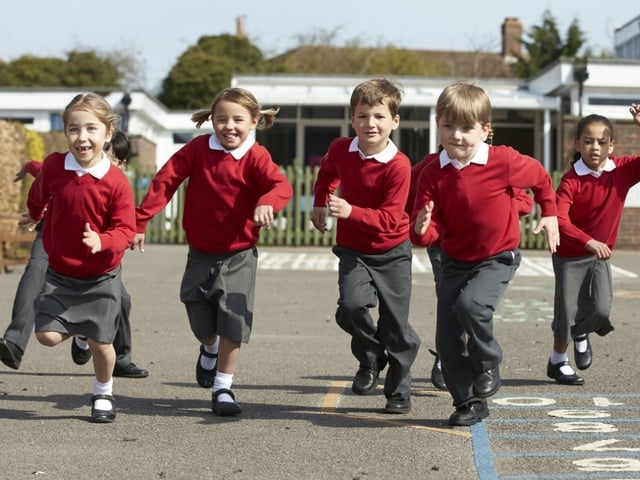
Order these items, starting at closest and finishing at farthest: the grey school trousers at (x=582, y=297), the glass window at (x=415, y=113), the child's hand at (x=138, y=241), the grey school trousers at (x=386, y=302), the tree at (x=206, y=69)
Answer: the child's hand at (x=138, y=241)
the grey school trousers at (x=386, y=302)
the grey school trousers at (x=582, y=297)
the glass window at (x=415, y=113)
the tree at (x=206, y=69)

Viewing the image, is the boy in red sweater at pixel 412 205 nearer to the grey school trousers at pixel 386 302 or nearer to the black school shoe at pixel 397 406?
the grey school trousers at pixel 386 302

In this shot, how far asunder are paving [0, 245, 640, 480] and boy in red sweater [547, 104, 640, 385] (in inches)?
12.4

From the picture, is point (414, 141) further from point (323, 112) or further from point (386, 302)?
point (386, 302)

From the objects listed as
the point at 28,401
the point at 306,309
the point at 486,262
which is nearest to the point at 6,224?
the point at 306,309

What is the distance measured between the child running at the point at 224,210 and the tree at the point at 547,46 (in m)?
65.8

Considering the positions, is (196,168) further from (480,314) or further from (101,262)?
(480,314)

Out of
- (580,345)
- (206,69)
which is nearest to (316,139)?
(580,345)

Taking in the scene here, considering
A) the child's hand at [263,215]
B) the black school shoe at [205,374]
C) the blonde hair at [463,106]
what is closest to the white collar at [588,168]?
the blonde hair at [463,106]

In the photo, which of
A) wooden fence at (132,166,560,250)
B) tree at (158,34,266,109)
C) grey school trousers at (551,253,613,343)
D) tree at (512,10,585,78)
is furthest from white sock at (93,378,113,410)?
tree at (512,10,585,78)

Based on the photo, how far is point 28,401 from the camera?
7977 mm

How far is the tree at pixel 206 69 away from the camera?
209ft

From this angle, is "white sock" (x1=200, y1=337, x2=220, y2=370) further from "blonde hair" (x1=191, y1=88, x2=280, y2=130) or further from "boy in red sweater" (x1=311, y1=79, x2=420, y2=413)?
"blonde hair" (x1=191, y1=88, x2=280, y2=130)

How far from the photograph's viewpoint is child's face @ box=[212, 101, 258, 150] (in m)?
7.57

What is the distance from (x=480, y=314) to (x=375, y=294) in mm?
839
